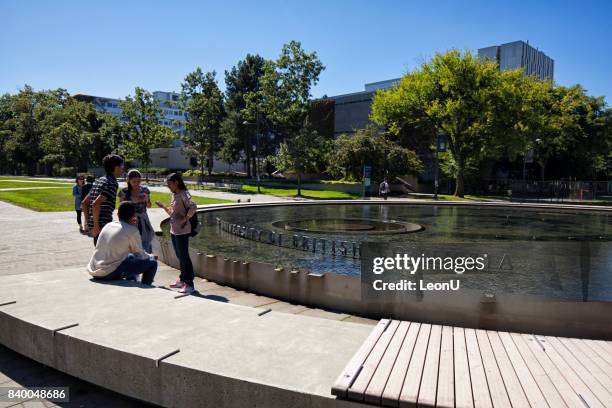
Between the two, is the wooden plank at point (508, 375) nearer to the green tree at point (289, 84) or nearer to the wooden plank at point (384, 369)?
the wooden plank at point (384, 369)

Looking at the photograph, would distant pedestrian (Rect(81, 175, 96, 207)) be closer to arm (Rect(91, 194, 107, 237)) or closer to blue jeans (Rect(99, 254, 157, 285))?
arm (Rect(91, 194, 107, 237))

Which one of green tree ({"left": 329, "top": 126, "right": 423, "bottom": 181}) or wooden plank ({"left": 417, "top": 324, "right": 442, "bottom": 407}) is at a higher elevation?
green tree ({"left": 329, "top": 126, "right": 423, "bottom": 181})

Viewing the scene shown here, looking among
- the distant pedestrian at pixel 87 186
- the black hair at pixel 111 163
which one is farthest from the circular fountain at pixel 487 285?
the distant pedestrian at pixel 87 186

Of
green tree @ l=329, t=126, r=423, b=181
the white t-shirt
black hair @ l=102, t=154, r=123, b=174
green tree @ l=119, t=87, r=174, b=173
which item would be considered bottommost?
the white t-shirt

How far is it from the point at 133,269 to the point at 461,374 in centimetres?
475

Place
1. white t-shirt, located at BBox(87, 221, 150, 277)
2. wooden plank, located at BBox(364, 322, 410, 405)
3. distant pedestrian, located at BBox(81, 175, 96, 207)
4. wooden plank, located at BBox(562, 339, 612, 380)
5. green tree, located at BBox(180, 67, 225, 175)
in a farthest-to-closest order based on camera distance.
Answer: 1. green tree, located at BBox(180, 67, 225, 175)
2. distant pedestrian, located at BBox(81, 175, 96, 207)
3. white t-shirt, located at BBox(87, 221, 150, 277)
4. wooden plank, located at BBox(562, 339, 612, 380)
5. wooden plank, located at BBox(364, 322, 410, 405)

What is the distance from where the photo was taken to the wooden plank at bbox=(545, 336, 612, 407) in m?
3.08

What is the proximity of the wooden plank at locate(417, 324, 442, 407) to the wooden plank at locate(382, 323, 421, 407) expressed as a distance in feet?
0.47

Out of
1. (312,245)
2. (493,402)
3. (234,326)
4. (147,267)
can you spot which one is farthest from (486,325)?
(312,245)

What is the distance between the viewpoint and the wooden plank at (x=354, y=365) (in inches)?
123

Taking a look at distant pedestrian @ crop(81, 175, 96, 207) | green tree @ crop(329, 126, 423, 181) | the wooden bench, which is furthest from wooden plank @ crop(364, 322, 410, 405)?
green tree @ crop(329, 126, 423, 181)

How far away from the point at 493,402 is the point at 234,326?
252 cm

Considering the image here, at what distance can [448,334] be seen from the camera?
14.0 ft

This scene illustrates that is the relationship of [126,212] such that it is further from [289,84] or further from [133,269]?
[289,84]
